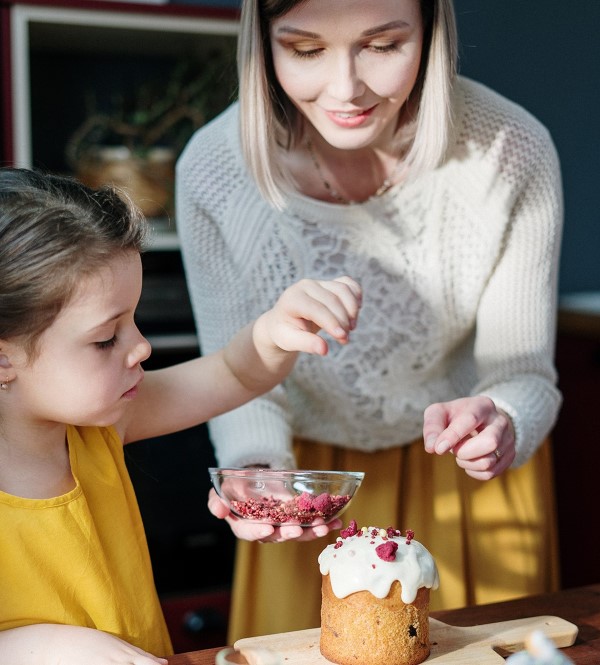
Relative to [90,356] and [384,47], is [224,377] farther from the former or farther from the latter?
[384,47]

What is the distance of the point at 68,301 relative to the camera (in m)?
1.07

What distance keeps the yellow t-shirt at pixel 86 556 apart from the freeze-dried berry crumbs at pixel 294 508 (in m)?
0.15

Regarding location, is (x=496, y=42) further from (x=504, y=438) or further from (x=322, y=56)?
(x=504, y=438)

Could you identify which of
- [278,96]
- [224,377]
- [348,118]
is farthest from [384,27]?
[224,377]

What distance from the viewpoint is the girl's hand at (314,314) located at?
114 centimetres

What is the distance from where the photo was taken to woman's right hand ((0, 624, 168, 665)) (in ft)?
3.28

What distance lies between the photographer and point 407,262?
1.56 metres

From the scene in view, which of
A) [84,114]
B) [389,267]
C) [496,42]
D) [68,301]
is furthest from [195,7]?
[68,301]

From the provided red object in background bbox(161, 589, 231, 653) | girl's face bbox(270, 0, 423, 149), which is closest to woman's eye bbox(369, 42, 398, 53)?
girl's face bbox(270, 0, 423, 149)

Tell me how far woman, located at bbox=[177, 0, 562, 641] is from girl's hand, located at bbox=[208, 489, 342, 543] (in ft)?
0.79

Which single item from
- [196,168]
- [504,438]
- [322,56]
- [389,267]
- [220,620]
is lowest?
[220,620]

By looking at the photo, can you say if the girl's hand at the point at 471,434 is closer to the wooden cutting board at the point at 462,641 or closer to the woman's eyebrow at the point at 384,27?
the wooden cutting board at the point at 462,641

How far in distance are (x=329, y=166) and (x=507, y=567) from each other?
2.36 ft

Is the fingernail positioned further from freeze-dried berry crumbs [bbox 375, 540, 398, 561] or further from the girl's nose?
the girl's nose
